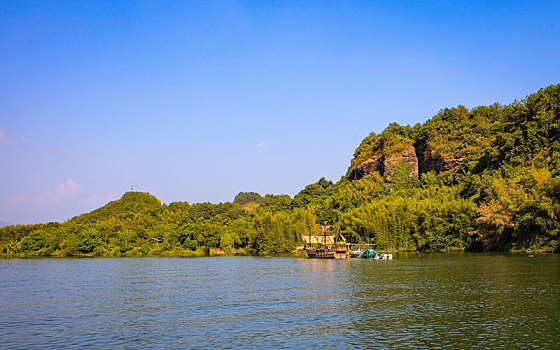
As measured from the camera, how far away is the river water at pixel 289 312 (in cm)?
1941

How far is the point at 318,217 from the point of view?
406 ft

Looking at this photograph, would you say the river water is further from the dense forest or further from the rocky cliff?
the rocky cliff

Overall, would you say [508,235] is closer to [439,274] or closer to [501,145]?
[501,145]

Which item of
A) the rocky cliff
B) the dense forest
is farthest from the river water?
the rocky cliff

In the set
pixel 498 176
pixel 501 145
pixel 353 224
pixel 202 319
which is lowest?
pixel 202 319

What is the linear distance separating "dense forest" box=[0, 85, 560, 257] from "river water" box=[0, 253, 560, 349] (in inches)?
1290

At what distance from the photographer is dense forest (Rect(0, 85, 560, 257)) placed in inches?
2891

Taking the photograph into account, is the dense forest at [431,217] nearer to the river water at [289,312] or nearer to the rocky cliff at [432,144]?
the rocky cliff at [432,144]

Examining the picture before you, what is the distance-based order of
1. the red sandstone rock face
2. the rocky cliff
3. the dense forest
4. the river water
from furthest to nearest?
1. the red sandstone rock face
2. the rocky cliff
3. the dense forest
4. the river water

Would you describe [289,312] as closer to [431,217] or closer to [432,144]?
[431,217]

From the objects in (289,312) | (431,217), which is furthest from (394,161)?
(289,312)

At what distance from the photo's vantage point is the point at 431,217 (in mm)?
90750

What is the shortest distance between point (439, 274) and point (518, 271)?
24.7ft

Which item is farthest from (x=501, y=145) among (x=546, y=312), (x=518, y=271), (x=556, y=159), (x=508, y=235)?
(x=546, y=312)
